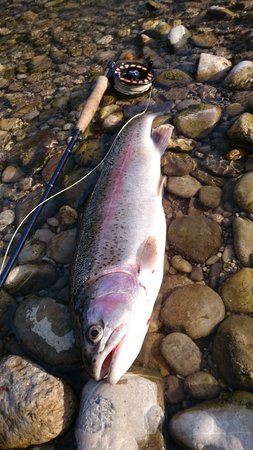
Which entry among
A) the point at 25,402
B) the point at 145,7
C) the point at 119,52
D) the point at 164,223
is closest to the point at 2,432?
the point at 25,402

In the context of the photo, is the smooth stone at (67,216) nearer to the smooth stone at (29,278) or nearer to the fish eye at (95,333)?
the smooth stone at (29,278)

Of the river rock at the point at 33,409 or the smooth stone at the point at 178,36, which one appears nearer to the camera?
the river rock at the point at 33,409

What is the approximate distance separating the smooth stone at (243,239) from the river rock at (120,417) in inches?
64.2

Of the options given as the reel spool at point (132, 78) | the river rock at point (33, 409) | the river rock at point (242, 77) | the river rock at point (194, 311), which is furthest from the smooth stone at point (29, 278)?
the river rock at point (242, 77)

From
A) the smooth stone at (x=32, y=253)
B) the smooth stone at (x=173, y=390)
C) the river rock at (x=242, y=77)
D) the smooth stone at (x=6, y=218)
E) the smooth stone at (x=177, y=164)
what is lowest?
the smooth stone at (x=173, y=390)

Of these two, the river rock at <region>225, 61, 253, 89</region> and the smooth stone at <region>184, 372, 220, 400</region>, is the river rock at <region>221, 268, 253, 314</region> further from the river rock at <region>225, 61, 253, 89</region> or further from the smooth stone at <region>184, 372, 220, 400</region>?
the river rock at <region>225, 61, 253, 89</region>

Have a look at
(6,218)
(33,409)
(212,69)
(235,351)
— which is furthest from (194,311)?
(212,69)

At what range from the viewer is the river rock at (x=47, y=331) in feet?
11.5

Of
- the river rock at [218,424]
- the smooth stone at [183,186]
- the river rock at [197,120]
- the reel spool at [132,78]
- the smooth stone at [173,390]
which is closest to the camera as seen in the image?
the river rock at [218,424]

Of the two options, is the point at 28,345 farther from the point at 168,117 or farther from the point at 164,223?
the point at 168,117

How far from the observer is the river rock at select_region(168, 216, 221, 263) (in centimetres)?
412

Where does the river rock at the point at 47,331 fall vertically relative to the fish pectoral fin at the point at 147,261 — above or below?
below

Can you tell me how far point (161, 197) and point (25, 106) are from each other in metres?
3.60

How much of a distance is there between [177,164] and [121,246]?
1.63 meters
